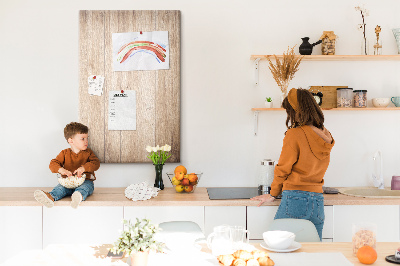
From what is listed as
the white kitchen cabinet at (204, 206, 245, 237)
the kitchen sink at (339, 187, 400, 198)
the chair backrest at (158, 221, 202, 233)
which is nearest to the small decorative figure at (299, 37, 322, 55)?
the kitchen sink at (339, 187, 400, 198)

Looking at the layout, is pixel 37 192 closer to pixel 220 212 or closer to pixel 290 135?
pixel 220 212

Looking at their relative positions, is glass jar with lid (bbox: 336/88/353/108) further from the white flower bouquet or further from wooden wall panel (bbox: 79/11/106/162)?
the white flower bouquet

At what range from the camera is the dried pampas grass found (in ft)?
10.5

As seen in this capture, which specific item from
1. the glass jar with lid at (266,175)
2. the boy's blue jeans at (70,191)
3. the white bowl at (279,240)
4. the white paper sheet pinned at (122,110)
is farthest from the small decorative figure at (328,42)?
the boy's blue jeans at (70,191)

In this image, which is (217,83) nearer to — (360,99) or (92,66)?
(92,66)

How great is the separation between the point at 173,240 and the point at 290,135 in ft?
3.90

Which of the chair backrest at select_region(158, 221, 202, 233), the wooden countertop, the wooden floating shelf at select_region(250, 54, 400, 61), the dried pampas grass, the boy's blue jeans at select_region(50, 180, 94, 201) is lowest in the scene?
the chair backrest at select_region(158, 221, 202, 233)

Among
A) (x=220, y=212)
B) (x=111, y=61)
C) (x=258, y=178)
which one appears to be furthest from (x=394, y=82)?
(x=111, y=61)

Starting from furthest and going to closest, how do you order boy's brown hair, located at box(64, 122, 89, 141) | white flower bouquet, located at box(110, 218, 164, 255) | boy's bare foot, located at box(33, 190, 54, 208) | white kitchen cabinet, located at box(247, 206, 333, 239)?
boy's brown hair, located at box(64, 122, 89, 141) < white kitchen cabinet, located at box(247, 206, 333, 239) < boy's bare foot, located at box(33, 190, 54, 208) < white flower bouquet, located at box(110, 218, 164, 255)

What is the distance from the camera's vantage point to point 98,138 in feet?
11.0

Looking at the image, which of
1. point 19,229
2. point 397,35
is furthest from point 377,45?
point 19,229

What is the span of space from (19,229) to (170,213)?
104cm

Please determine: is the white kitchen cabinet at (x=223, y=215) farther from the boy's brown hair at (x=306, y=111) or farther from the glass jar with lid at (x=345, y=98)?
the glass jar with lid at (x=345, y=98)

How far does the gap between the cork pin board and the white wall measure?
0.07 m
